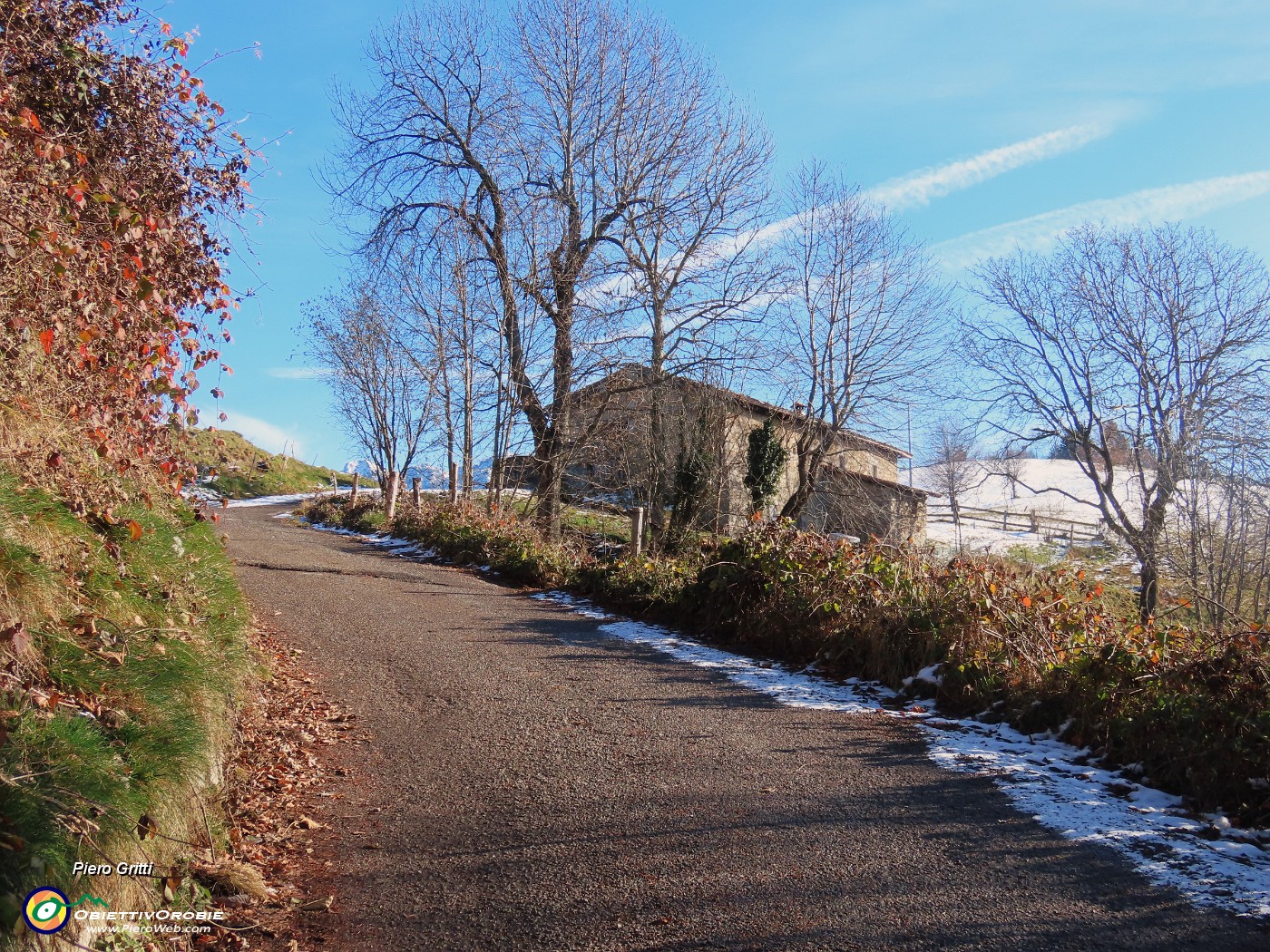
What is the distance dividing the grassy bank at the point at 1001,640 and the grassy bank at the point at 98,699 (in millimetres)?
5376

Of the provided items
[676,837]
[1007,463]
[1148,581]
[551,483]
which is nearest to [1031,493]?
[1007,463]

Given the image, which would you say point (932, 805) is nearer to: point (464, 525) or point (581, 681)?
point (581, 681)

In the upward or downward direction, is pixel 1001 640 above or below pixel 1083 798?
above

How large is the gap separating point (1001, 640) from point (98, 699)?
21.4 ft

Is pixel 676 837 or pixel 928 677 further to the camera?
pixel 928 677

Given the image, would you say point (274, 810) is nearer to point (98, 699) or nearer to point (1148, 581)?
point (98, 699)

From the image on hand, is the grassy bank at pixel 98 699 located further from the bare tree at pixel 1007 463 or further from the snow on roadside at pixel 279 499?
the snow on roadside at pixel 279 499

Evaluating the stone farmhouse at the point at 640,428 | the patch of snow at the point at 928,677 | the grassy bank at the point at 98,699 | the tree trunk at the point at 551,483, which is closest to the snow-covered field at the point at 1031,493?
the stone farmhouse at the point at 640,428

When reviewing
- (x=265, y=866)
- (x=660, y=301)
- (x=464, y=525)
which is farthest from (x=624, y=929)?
(x=660, y=301)

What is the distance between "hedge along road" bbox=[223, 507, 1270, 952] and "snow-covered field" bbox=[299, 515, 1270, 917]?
178 mm

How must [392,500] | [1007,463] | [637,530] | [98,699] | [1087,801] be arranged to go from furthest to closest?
[1007,463], [392,500], [637,530], [1087,801], [98,699]

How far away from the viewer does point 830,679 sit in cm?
823

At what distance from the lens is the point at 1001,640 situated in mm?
7262

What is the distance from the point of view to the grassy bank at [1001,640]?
5.21 metres
